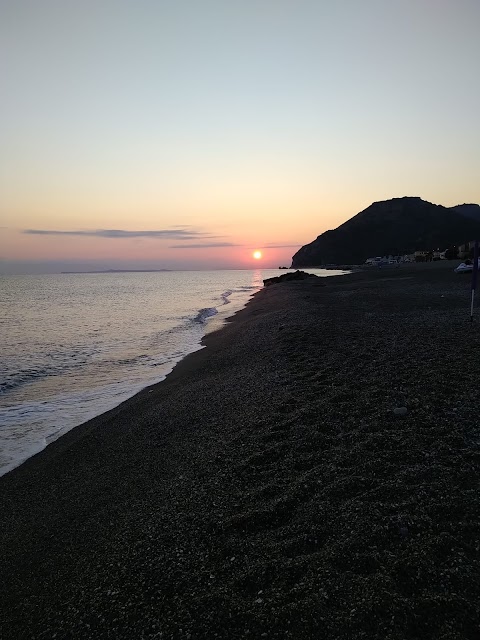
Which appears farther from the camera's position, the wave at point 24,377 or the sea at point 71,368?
the wave at point 24,377

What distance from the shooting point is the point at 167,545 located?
4812 millimetres

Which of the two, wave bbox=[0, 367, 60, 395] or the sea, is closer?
the sea

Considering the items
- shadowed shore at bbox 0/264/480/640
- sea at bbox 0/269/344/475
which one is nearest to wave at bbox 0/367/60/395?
sea at bbox 0/269/344/475

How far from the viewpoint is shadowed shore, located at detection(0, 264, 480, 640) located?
3.55 meters

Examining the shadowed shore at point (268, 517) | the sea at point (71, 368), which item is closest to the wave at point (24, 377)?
the sea at point (71, 368)

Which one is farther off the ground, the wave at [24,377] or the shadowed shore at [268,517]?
the shadowed shore at [268,517]

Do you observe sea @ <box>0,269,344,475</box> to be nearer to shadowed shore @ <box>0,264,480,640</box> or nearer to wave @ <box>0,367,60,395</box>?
wave @ <box>0,367,60,395</box>

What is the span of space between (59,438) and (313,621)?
853 cm

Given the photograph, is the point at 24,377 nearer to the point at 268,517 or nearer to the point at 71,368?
the point at 71,368

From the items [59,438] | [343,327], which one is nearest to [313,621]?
[59,438]

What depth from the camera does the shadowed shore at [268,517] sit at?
3.55 m

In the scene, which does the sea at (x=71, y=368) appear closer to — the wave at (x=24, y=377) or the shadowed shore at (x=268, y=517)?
the wave at (x=24, y=377)

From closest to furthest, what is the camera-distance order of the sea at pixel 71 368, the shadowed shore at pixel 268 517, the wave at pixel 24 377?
the shadowed shore at pixel 268 517, the sea at pixel 71 368, the wave at pixel 24 377

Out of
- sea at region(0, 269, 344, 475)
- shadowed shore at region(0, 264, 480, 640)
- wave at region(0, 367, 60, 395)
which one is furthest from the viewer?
wave at region(0, 367, 60, 395)
